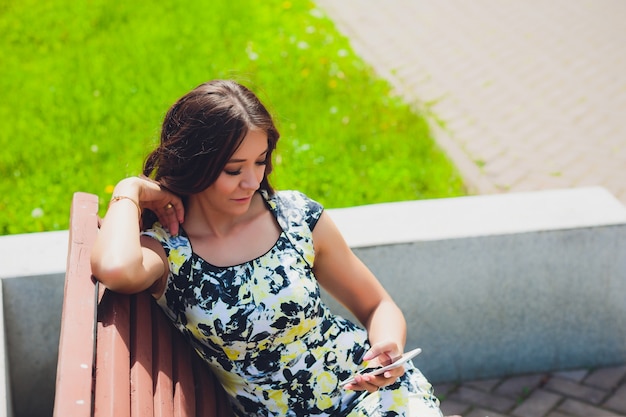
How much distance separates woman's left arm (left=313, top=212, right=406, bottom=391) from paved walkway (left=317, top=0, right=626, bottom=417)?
1.13 metres

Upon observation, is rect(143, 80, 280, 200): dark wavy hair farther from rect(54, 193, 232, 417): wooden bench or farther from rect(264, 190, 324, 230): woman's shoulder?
rect(54, 193, 232, 417): wooden bench

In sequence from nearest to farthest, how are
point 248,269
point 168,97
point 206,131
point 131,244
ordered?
point 131,244 → point 206,131 → point 248,269 → point 168,97

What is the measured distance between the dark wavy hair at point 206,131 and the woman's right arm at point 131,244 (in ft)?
0.23

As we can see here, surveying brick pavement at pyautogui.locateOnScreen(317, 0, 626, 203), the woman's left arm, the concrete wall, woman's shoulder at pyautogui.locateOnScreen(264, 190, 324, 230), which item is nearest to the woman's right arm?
woman's shoulder at pyautogui.locateOnScreen(264, 190, 324, 230)

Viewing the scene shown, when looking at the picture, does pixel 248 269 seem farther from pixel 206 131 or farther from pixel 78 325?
pixel 78 325

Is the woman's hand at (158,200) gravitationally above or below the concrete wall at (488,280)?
above

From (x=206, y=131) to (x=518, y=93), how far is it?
4.86 meters

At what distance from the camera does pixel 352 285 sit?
9.41 ft

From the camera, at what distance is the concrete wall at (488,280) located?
3465mm

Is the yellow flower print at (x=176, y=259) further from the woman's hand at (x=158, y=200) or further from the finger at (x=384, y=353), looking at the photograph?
the finger at (x=384, y=353)

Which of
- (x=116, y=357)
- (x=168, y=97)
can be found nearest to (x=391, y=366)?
(x=116, y=357)

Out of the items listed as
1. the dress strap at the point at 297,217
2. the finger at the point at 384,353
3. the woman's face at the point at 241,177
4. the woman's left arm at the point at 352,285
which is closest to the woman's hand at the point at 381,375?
the finger at the point at 384,353

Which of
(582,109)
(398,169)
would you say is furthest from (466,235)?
(582,109)

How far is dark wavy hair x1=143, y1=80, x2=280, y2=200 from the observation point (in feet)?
8.33
